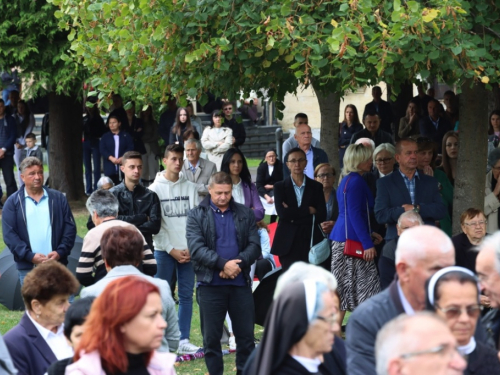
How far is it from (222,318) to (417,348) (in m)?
5.03

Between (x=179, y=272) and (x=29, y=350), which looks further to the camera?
(x=179, y=272)

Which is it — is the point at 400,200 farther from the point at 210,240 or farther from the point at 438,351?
the point at 438,351

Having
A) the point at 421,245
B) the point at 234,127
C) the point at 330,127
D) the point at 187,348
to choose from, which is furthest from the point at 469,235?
the point at 234,127

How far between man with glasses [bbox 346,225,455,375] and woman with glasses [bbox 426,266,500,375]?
0.58 feet

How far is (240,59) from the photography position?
8398 mm

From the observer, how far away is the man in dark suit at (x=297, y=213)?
32.9 ft

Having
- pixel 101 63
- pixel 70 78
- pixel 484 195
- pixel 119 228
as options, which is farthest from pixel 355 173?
pixel 70 78

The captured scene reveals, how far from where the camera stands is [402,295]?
4621 mm

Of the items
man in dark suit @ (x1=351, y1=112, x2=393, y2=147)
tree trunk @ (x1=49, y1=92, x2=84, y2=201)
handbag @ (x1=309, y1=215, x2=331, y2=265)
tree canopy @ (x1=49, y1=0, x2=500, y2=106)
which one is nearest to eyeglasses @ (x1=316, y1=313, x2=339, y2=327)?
tree canopy @ (x1=49, y1=0, x2=500, y2=106)

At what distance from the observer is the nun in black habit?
4109 mm

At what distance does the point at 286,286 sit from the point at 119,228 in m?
2.45

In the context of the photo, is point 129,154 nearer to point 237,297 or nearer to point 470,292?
point 237,297

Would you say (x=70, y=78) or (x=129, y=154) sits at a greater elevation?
(x=70, y=78)

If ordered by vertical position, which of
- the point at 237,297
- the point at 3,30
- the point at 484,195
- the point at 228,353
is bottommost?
the point at 228,353
